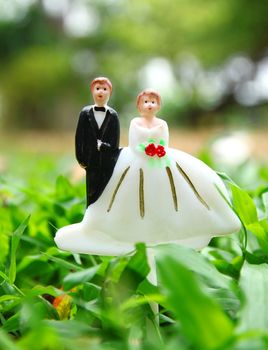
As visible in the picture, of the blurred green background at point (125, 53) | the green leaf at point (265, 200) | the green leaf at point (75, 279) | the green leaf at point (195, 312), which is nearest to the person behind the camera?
the green leaf at point (195, 312)

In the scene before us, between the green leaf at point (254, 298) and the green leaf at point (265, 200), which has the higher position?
the green leaf at point (265, 200)

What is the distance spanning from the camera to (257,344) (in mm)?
458

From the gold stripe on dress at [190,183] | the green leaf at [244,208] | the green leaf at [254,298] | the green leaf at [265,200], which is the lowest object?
the green leaf at [254,298]

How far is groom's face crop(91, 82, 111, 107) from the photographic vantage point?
71 cm

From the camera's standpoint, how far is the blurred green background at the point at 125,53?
8.11 m

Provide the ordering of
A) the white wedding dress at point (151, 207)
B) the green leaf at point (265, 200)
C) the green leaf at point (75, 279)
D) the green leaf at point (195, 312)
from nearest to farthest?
the green leaf at point (195, 312), the green leaf at point (75, 279), the white wedding dress at point (151, 207), the green leaf at point (265, 200)

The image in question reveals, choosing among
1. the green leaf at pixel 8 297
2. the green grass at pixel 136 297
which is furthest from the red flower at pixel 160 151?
the green leaf at pixel 8 297

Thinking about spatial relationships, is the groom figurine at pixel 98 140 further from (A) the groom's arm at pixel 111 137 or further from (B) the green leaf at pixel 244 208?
(B) the green leaf at pixel 244 208

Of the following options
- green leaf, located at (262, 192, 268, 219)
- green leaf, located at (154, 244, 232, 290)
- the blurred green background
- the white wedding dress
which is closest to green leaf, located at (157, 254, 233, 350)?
green leaf, located at (154, 244, 232, 290)

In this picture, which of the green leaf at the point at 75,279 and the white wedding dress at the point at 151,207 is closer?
the green leaf at the point at 75,279

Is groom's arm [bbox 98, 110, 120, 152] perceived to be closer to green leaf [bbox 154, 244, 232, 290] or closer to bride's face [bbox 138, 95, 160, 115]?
bride's face [bbox 138, 95, 160, 115]

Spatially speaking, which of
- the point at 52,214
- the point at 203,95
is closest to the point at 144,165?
the point at 52,214

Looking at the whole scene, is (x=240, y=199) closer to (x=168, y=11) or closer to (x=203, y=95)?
(x=168, y=11)

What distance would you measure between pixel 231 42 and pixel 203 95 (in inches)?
81.9
